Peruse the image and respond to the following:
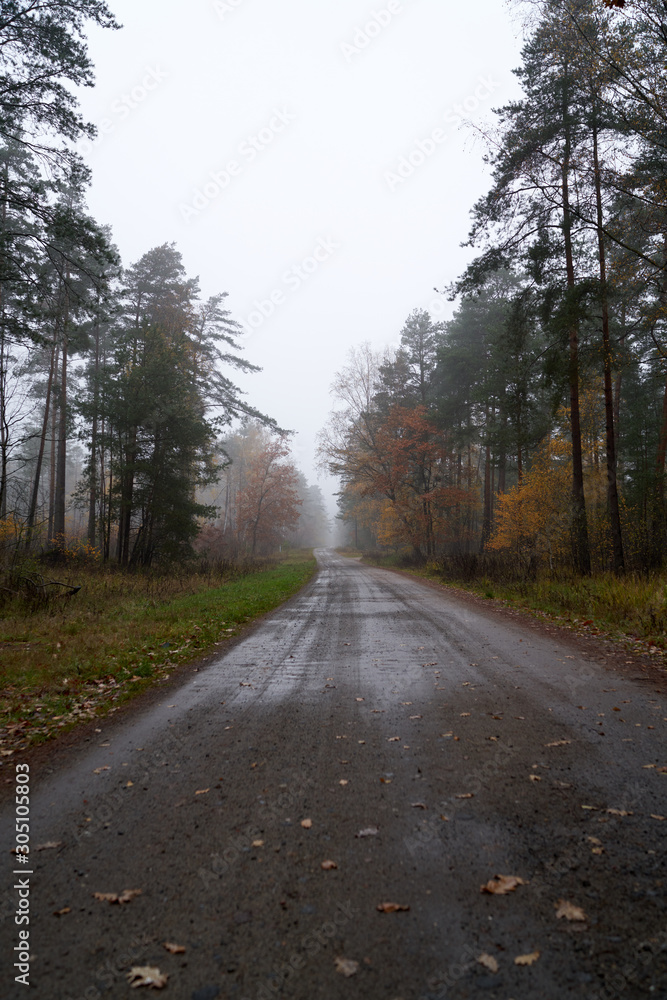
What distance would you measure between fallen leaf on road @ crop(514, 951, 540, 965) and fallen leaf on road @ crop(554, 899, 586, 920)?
0.27m

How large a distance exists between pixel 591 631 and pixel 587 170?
1129cm

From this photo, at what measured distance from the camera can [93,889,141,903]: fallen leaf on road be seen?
2244 millimetres

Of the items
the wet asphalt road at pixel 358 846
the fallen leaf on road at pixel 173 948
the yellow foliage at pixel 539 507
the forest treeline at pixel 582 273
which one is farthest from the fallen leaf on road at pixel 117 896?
the yellow foliage at pixel 539 507

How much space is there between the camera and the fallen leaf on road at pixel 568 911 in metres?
2.04

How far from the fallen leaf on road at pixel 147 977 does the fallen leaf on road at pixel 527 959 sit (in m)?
1.39

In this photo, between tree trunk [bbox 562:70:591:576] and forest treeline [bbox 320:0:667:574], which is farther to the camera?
tree trunk [bbox 562:70:591:576]

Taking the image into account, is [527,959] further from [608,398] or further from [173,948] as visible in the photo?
[608,398]

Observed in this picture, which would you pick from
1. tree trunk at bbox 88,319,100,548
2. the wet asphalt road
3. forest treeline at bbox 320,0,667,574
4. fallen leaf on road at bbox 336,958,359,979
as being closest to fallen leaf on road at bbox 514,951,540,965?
the wet asphalt road

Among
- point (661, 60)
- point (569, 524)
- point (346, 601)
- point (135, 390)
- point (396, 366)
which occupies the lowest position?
point (346, 601)

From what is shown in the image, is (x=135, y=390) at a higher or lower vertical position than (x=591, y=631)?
higher

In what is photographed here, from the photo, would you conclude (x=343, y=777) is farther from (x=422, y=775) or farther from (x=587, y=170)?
(x=587, y=170)

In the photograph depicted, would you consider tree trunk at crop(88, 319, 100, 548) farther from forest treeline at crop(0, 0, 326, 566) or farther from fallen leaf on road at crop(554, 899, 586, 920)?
fallen leaf on road at crop(554, 899, 586, 920)

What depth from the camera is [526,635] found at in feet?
26.3

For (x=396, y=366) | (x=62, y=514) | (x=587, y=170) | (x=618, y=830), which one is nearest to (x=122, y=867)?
(x=618, y=830)
